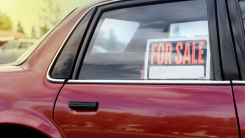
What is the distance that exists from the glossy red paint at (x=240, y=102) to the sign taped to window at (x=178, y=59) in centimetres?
15

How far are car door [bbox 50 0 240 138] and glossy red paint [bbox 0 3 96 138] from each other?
0.07 metres

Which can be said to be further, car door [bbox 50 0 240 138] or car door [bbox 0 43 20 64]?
car door [bbox 0 43 20 64]

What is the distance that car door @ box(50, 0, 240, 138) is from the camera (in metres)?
1.09

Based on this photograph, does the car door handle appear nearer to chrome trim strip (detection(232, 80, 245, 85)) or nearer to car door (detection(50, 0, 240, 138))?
car door (detection(50, 0, 240, 138))

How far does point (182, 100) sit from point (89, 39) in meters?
0.72

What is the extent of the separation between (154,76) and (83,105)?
0.43 meters

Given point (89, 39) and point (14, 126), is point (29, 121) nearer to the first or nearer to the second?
point (14, 126)

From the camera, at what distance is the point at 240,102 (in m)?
1.05

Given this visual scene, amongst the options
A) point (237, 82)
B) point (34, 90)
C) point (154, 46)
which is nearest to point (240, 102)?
point (237, 82)

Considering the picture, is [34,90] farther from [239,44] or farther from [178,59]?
[239,44]

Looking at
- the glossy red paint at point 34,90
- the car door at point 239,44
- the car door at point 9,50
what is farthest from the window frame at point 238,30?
the car door at point 9,50

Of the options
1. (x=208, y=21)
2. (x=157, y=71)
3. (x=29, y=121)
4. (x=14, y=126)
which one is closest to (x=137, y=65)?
(x=157, y=71)

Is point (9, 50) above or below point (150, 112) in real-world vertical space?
above

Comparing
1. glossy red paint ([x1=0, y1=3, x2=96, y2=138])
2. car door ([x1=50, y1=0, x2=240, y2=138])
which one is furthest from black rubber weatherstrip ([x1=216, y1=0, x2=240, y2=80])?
glossy red paint ([x1=0, y1=3, x2=96, y2=138])
